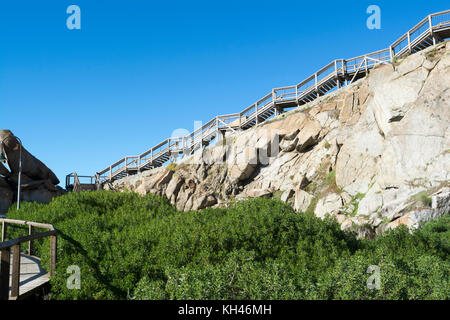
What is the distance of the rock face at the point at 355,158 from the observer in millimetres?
16875

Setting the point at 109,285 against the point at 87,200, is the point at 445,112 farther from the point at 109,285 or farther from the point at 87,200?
the point at 87,200

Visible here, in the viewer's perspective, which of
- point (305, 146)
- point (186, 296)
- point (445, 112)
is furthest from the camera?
point (305, 146)

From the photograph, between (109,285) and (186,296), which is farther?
(109,285)

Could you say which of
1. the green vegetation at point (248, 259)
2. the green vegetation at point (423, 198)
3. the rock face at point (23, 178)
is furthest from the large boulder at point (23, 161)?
the green vegetation at point (423, 198)

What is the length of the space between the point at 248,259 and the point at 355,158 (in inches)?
550

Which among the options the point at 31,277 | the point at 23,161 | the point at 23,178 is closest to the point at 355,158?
the point at 31,277

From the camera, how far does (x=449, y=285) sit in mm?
6930

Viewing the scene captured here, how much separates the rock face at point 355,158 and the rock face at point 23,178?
11124 mm

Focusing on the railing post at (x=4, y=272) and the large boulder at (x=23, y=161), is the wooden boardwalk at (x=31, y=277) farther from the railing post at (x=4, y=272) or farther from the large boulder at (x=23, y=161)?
the large boulder at (x=23, y=161)

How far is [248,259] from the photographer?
8852 millimetres

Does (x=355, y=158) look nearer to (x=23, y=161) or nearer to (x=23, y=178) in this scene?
(x=23, y=178)
